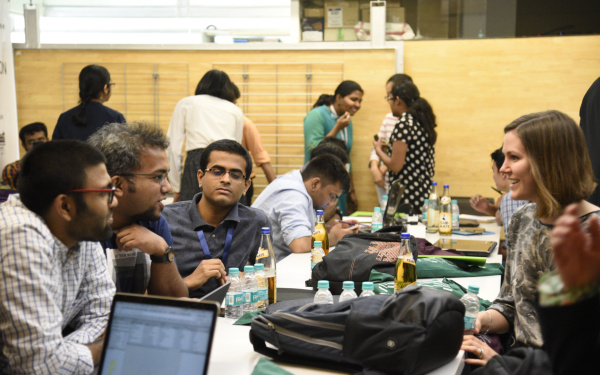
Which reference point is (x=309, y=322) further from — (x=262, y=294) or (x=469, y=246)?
(x=469, y=246)

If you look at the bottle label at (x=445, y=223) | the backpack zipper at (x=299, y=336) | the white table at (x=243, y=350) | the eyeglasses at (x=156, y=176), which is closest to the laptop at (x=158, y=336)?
the white table at (x=243, y=350)

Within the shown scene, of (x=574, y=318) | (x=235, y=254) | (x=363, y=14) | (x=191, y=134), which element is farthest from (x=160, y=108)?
(x=574, y=318)

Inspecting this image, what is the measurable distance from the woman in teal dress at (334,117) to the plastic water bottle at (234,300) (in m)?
3.34

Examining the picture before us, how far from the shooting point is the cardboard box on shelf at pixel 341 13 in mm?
6379

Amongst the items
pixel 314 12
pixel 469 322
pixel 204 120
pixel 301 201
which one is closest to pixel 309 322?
pixel 469 322

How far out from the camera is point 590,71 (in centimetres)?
608

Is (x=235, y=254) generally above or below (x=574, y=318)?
below

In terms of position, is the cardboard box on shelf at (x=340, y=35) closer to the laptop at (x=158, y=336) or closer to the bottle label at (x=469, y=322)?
the bottle label at (x=469, y=322)

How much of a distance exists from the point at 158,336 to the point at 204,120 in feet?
11.3

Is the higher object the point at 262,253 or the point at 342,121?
the point at 342,121

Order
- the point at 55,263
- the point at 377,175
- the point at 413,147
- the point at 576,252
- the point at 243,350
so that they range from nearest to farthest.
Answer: the point at 576,252 → the point at 55,263 → the point at 243,350 → the point at 413,147 → the point at 377,175

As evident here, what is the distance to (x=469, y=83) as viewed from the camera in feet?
20.7

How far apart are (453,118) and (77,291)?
5.24 m

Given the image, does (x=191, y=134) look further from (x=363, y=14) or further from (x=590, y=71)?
(x=590, y=71)
